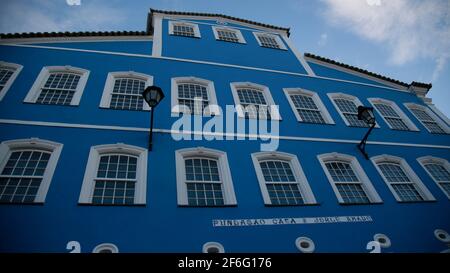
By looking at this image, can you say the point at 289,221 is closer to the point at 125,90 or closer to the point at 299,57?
the point at 125,90

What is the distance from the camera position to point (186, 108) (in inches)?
428

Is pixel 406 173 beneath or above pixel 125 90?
beneath

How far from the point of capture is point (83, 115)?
31.2ft

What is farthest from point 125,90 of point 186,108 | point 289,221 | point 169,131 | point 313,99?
point 313,99

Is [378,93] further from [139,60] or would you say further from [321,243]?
[139,60]

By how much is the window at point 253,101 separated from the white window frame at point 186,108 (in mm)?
827

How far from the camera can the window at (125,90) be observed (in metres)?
10.4

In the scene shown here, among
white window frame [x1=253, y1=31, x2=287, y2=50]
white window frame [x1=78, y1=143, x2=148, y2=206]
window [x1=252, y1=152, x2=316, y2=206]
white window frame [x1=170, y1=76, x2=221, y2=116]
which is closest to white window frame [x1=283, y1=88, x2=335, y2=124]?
window [x1=252, y1=152, x2=316, y2=206]

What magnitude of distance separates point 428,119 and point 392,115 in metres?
2.10

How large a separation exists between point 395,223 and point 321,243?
2628mm

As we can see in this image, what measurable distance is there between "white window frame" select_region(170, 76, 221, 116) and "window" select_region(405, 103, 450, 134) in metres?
9.76

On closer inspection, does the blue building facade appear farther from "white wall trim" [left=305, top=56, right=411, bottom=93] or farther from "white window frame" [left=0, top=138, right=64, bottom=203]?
"white wall trim" [left=305, top=56, right=411, bottom=93]
